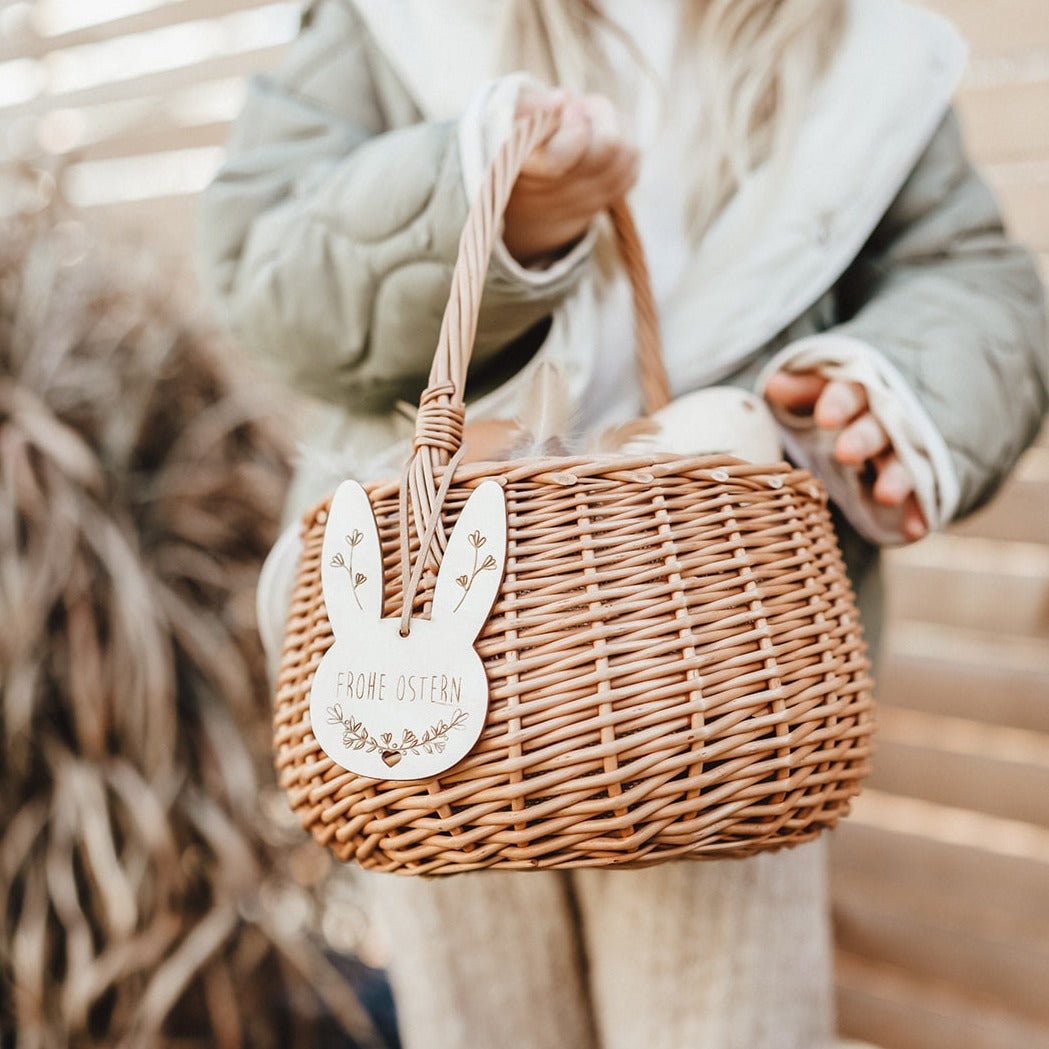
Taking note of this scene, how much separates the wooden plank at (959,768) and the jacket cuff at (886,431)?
0.66 m

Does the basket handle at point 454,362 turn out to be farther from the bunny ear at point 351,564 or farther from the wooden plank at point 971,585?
the wooden plank at point 971,585

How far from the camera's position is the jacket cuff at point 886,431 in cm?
66

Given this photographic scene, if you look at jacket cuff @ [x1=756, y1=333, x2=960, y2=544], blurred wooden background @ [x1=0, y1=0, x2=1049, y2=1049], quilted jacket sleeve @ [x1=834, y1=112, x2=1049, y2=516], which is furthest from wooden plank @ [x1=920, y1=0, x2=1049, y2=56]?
jacket cuff @ [x1=756, y1=333, x2=960, y2=544]

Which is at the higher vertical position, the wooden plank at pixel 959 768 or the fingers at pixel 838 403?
the fingers at pixel 838 403

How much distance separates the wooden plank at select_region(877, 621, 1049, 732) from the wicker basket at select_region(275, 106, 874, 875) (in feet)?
2.68

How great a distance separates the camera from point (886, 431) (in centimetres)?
67

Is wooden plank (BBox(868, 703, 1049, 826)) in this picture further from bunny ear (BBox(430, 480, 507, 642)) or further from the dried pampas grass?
bunny ear (BBox(430, 480, 507, 642))

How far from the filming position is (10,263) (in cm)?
126

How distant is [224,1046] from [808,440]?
92 centimetres

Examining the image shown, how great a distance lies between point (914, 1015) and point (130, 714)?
3.60 feet

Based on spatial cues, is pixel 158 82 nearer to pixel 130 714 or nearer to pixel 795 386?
pixel 130 714

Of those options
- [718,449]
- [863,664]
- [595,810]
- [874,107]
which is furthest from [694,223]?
[595,810]

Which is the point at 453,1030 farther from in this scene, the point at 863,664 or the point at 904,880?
the point at 904,880

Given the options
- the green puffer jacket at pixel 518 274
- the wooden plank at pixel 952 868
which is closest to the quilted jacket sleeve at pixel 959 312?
the green puffer jacket at pixel 518 274
